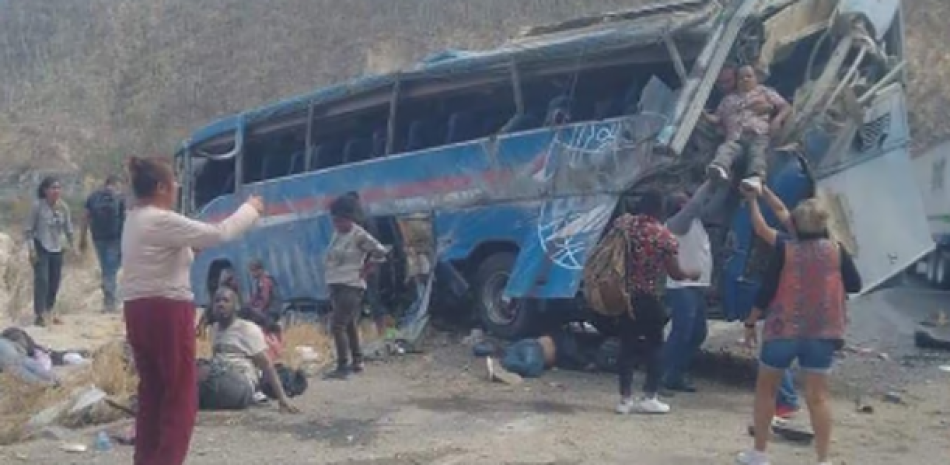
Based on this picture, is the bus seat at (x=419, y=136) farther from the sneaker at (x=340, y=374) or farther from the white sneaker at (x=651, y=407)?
the white sneaker at (x=651, y=407)

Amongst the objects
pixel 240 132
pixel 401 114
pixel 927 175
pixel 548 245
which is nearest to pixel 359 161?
pixel 401 114

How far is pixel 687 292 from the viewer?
29.6 feet

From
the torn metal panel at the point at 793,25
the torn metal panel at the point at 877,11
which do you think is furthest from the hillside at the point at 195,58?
the torn metal panel at the point at 793,25

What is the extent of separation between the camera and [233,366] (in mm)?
8266

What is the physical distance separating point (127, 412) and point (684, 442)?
348cm

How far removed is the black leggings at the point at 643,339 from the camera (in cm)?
805

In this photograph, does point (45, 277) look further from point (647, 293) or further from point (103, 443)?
point (647, 293)

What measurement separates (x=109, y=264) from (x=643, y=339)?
8.52m

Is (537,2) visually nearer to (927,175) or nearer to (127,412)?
(927,175)

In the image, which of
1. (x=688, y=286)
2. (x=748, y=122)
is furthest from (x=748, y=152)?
(x=688, y=286)

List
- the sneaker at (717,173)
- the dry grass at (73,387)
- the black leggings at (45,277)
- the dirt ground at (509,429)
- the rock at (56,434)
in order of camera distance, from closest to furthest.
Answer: the dirt ground at (509,429), the rock at (56,434), the dry grass at (73,387), the sneaker at (717,173), the black leggings at (45,277)

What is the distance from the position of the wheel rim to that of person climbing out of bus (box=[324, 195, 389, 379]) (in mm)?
1559

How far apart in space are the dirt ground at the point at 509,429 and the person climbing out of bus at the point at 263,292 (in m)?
2.81

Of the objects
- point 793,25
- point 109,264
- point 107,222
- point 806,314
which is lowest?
point 109,264
